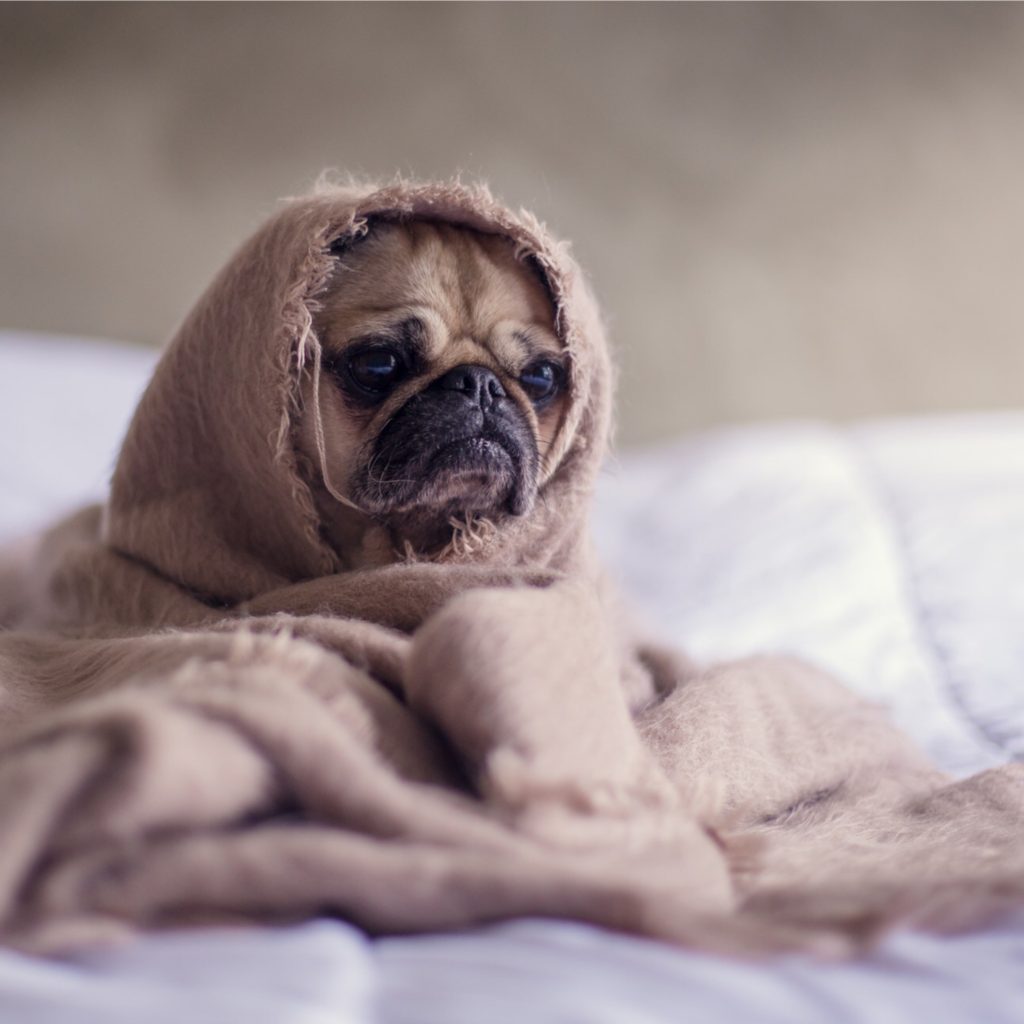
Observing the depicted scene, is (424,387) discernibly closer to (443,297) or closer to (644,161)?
(443,297)

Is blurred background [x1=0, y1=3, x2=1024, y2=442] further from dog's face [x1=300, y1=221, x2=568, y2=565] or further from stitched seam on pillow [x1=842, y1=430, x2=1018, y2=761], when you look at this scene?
dog's face [x1=300, y1=221, x2=568, y2=565]

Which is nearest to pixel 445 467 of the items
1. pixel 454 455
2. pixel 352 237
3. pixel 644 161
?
pixel 454 455

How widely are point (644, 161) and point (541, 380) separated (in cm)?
184

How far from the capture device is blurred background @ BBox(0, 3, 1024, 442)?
257 cm

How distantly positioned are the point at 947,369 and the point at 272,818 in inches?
108

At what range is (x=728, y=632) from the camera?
5.44ft

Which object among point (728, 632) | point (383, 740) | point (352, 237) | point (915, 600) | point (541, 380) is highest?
point (352, 237)

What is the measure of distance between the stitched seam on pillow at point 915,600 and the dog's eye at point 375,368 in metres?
0.85

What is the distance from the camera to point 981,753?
1.25m

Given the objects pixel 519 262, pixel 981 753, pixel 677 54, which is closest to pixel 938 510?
pixel 981 753

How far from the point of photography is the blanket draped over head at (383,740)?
608 millimetres

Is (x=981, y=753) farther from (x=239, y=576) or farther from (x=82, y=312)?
(x=82, y=312)

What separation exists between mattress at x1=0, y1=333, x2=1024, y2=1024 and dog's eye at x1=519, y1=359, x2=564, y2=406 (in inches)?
17.6

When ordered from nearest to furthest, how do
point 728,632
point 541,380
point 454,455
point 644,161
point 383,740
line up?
point 383,740, point 454,455, point 541,380, point 728,632, point 644,161
